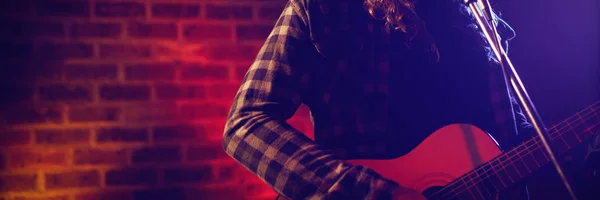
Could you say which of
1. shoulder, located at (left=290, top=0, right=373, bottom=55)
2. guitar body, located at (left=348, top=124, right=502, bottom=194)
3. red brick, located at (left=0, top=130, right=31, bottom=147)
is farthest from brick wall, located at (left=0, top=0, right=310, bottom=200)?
guitar body, located at (left=348, top=124, right=502, bottom=194)

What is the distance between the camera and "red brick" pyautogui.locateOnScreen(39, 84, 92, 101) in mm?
1423

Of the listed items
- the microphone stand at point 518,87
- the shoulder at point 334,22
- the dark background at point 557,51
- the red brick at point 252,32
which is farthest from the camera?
the dark background at point 557,51

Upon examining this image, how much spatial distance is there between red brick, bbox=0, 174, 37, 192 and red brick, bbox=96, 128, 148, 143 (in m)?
0.25

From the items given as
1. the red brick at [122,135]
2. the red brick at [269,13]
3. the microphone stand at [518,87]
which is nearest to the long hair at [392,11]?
the microphone stand at [518,87]

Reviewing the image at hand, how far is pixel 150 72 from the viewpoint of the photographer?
151cm

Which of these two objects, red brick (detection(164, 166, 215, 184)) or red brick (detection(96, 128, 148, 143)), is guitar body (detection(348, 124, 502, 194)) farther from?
red brick (detection(96, 128, 148, 143))

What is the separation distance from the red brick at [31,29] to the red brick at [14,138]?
12.5 inches

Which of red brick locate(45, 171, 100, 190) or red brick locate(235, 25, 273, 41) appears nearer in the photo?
red brick locate(45, 171, 100, 190)

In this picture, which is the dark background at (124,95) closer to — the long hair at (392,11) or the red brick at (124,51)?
the red brick at (124,51)

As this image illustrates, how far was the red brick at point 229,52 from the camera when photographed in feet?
5.12

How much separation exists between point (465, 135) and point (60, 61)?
1.30 m

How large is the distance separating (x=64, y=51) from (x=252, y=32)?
2.12 ft

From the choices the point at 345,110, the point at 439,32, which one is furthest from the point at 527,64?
the point at 345,110

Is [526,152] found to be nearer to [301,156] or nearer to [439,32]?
[439,32]
